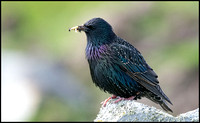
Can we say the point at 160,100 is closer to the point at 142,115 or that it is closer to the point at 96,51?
Result: the point at 96,51

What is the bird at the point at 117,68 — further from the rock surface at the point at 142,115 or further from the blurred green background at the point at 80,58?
the blurred green background at the point at 80,58

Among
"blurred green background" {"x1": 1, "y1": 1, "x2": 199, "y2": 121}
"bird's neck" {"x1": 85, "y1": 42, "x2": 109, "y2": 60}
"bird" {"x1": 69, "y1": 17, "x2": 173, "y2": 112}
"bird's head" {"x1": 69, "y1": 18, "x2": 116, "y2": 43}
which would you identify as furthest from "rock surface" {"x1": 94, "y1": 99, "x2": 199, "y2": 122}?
"blurred green background" {"x1": 1, "y1": 1, "x2": 199, "y2": 121}

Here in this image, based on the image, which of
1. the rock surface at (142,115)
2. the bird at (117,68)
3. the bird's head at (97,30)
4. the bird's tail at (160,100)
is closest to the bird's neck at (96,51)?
the bird at (117,68)

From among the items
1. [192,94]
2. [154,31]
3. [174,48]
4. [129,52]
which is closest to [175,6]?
[154,31]

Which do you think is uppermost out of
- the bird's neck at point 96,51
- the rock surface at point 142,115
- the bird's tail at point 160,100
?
the bird's neck at point 96,51

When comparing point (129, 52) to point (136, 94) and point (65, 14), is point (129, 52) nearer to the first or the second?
point (136, 94)

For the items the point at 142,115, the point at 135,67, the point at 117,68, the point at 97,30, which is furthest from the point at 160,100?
the point at 142,115
